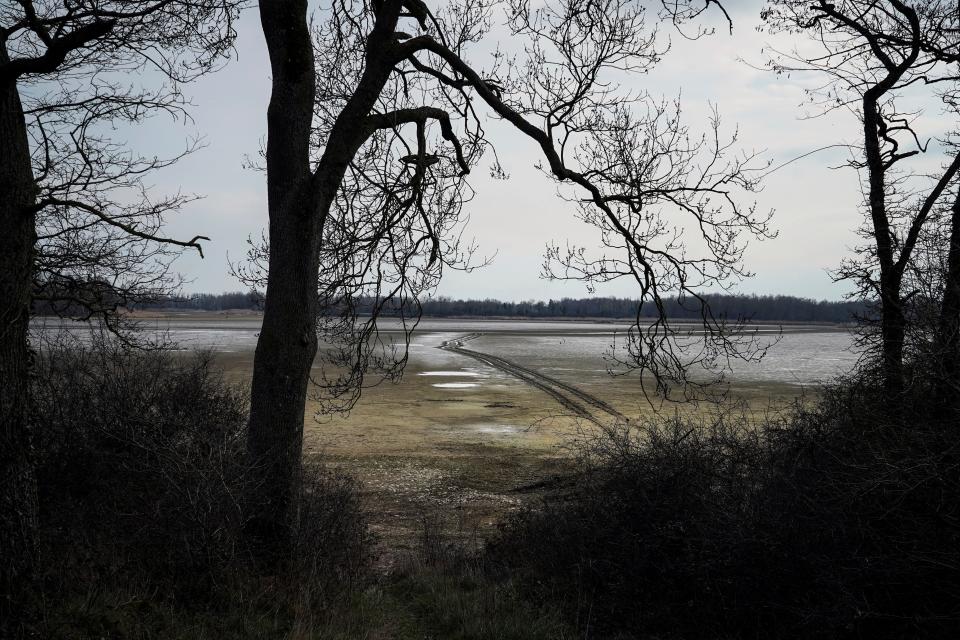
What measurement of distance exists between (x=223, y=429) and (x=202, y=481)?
4.21 meters

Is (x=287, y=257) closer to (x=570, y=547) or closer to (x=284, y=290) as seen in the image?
(x=284, y=290)

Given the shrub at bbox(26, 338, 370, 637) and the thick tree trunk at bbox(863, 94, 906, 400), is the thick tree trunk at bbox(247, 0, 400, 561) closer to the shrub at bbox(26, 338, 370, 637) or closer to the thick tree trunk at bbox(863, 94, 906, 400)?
the shrub at bbox(26, 338, 370, 637)

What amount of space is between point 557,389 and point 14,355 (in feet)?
83.3

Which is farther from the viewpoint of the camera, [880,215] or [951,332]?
[880,215]

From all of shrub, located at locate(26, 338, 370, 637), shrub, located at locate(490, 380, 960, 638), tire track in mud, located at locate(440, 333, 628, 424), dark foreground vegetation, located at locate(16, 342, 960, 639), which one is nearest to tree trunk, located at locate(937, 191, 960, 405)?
dark foreground vegetation, located at locate(16, 342, 960, 639)

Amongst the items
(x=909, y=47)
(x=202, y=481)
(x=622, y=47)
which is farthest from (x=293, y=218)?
(x=909, y=47)

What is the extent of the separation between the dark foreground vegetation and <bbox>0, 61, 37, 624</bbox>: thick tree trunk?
384 mm

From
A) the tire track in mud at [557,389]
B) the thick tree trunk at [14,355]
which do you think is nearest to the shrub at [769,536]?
the thick tree trunk at [14,355]

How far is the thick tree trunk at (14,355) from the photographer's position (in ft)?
17.9

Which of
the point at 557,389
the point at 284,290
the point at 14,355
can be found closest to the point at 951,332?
the point at 284,290

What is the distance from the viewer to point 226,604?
5.95 metres

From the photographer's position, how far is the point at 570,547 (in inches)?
336

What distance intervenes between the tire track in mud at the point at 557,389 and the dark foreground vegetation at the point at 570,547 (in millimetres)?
10946

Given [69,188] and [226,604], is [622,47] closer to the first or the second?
[226,604]
